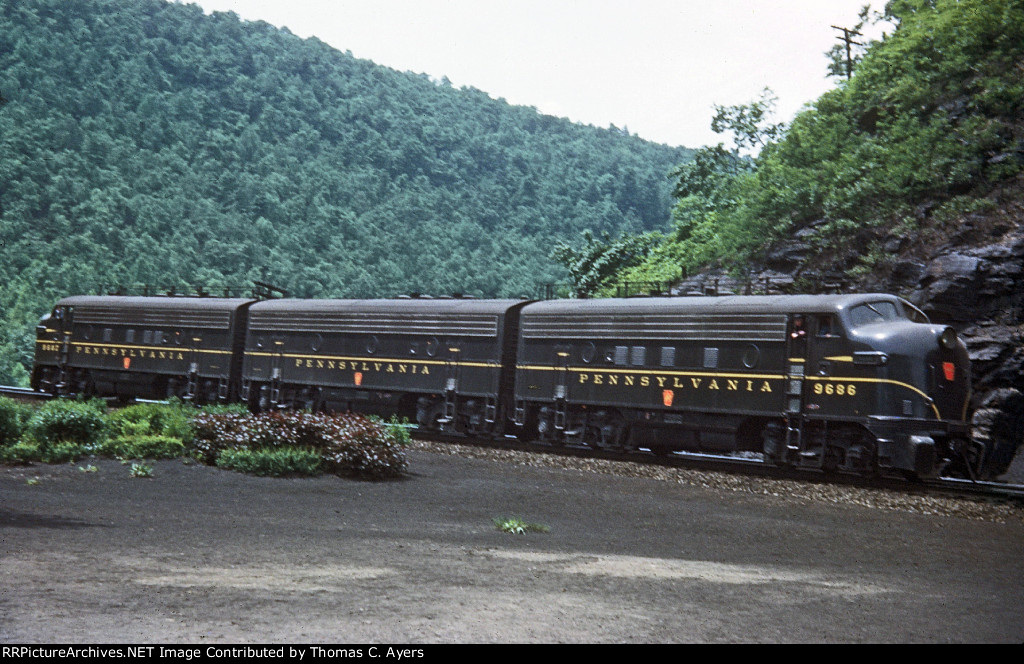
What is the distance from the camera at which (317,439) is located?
1964 centimetres

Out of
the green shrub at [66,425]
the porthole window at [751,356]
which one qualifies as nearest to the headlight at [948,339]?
the porthole window at [751,356]

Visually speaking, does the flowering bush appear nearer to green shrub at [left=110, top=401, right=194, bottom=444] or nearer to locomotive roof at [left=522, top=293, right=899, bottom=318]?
green shrub at [left=110, top=401, right=194, bottom=444]

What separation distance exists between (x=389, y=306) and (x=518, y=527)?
17579 mm

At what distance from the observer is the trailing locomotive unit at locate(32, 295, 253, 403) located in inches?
1367

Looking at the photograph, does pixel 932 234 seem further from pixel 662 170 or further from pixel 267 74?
pixel 267 74

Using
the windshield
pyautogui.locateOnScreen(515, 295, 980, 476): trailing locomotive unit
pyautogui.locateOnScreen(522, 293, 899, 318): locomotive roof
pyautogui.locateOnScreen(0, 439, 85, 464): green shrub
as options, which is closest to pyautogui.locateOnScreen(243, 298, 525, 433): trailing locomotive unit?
pyautogui.locateOnScreen(515, 295, 980, 476): trailing locomotive unit

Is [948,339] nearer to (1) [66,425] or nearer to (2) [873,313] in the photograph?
(2) [873,313]

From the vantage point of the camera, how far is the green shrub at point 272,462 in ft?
59.5

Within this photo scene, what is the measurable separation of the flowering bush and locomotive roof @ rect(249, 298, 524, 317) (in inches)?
320

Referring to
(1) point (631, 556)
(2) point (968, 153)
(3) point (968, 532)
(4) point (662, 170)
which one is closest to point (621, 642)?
(1) point (631, 556)

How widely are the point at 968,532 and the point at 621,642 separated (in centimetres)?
1041

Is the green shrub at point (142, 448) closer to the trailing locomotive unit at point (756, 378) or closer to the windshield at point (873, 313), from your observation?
the trailing locomotive unit at point (756, 378)

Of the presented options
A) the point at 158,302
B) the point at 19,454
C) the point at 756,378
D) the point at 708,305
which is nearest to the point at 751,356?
the point at 756,378

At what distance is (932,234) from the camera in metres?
32.5
